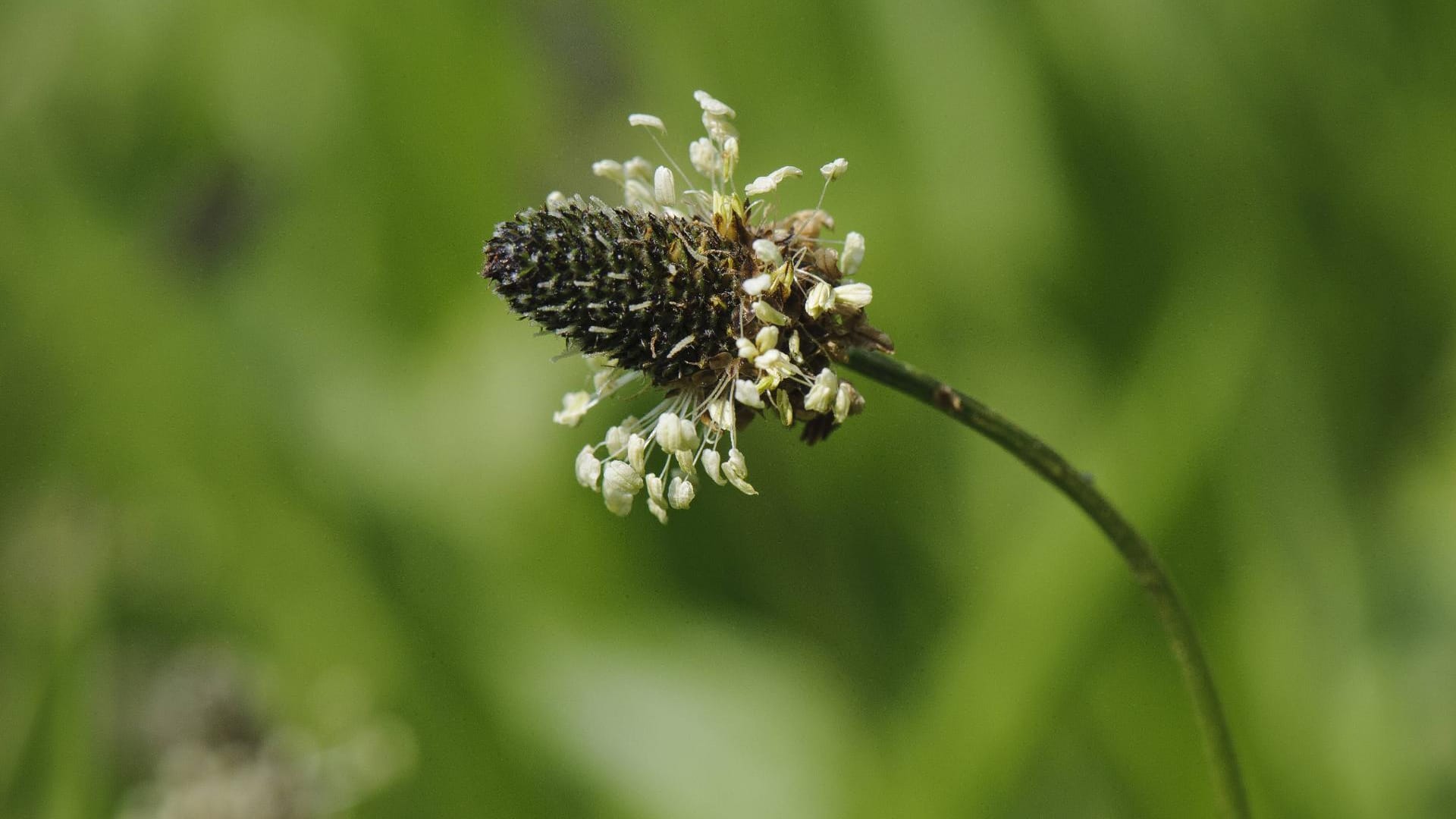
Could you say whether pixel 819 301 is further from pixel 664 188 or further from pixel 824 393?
pixel 664 188

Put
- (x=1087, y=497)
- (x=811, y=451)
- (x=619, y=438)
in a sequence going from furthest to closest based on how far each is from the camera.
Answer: (x=811, y=451) → (x=619, y=438) → (x=1087, y=497)

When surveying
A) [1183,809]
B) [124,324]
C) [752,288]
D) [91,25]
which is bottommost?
[1183,809]

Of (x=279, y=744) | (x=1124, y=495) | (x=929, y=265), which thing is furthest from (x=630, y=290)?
(x=929, y=265)

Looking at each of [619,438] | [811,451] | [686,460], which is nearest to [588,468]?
[619,438]

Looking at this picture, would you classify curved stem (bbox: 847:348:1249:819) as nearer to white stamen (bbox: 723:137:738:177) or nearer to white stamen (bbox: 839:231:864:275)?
white stamen (bbox: 839:231:864:275)

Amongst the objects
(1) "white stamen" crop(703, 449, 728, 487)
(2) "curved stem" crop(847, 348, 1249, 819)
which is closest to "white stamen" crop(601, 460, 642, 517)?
(1) "white stamen" crop(703, 449, 728, 487)

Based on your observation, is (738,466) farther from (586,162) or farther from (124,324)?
(124,324)
